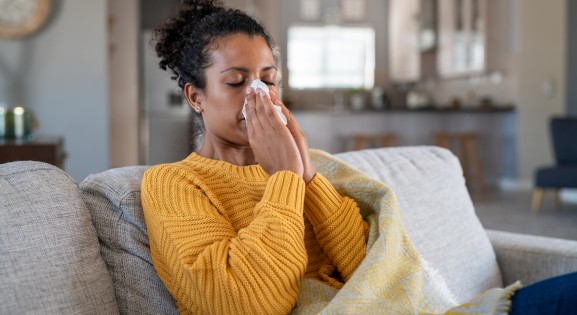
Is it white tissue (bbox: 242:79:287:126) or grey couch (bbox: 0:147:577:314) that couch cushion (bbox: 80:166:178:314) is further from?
white tissue (bbox: 242:79:287:126)

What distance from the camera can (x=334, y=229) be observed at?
4.83ft

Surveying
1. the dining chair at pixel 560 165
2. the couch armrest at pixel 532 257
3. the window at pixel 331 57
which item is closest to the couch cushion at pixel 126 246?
the couch armrest at pixel 532 257

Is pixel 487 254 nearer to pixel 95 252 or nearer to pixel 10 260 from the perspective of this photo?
pixel 95 252

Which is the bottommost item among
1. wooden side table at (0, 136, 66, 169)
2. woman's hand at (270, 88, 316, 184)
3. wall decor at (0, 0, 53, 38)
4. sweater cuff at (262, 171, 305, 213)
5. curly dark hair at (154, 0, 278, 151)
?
wooden side table at (0, 136, 66, 169)

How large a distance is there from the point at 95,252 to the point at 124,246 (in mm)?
73

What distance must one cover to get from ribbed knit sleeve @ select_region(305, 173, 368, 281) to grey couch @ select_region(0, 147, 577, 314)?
32 cm

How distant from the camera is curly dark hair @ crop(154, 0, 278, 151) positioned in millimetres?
1558

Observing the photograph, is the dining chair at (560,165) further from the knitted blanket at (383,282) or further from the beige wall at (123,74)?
the knitted blanket at (383,282)

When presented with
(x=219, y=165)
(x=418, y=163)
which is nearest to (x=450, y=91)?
(x=418, y=163)

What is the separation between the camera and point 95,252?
137cm

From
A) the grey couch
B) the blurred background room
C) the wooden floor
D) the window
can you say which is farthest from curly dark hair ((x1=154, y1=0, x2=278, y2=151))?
the window

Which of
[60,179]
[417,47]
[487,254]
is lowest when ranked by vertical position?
[487,254]

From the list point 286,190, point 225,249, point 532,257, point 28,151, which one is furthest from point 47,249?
point 28,151

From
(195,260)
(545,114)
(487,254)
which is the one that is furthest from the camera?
(545,114)
